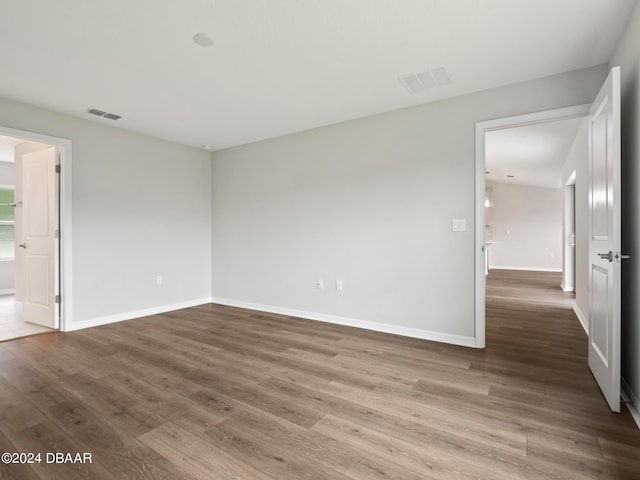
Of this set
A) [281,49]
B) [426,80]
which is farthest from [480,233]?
[281,49]

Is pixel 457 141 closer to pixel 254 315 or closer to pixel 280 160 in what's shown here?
pixel 280 160

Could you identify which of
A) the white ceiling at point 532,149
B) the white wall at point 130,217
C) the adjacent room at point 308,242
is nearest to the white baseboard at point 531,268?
the white ceiling at point 532,149

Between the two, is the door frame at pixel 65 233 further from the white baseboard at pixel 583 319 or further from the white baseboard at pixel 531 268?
the white baseboard at pixel 531 268

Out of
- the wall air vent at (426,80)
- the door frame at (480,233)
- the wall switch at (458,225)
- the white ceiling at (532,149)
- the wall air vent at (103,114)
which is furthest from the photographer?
the white ceiling at (532,149)

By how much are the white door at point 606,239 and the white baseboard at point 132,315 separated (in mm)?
5086

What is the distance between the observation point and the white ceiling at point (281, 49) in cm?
211

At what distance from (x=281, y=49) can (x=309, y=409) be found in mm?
2651

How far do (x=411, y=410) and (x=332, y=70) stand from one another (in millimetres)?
2766

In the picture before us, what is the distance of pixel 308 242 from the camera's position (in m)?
4.56

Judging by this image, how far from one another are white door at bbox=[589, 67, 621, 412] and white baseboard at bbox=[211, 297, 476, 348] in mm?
1116

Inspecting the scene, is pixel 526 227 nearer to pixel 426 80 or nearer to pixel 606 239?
pixel 426 80

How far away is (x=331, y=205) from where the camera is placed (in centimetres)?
432

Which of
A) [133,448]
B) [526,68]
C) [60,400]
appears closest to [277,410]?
[133,448]

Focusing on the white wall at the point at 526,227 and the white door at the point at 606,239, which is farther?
the white wall at the point at 526,227
